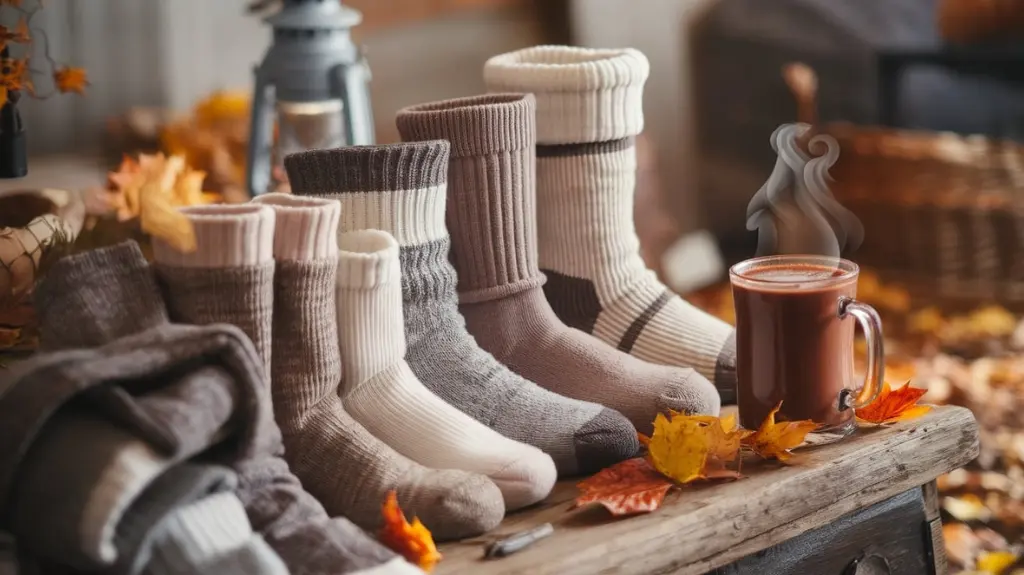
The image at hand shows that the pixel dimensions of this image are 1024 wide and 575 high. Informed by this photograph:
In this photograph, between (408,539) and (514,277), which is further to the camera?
(514,277)

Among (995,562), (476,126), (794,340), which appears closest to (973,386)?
(995,562)

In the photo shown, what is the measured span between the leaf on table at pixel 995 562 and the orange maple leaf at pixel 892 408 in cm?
64

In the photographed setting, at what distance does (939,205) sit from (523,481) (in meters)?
2.02

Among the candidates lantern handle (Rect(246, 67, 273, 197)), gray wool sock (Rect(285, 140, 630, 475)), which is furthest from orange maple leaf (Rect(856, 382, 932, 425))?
lantern handle (Rect(246, 67, 273, 197))

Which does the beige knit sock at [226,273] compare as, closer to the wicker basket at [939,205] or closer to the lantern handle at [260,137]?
the lantern handle at [260,137]

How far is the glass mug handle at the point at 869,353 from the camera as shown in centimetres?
88

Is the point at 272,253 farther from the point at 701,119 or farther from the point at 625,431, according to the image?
the point at 701,119

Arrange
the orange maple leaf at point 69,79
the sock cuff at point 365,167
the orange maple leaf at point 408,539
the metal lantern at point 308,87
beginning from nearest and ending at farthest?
the orange maple leaf at point 408,539 → the sock cuff at point 365,167 → the orange maple leaf at point 69,79 → the metal lantern at point 308,87

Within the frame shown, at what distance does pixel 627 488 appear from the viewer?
0.85 m

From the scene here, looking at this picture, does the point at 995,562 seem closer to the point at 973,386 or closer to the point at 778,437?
Result: the point at 973,386

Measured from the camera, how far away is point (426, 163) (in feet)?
2.83

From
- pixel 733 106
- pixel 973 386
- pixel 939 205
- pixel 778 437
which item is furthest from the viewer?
pixel 733 106

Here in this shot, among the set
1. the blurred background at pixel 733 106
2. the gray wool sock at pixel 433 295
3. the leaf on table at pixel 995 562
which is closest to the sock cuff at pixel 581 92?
the gray wool sock at pixel 433 295

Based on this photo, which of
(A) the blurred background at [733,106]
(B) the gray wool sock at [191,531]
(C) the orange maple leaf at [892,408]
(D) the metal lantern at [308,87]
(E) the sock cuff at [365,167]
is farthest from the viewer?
(A) the blurred background at [733,106]
